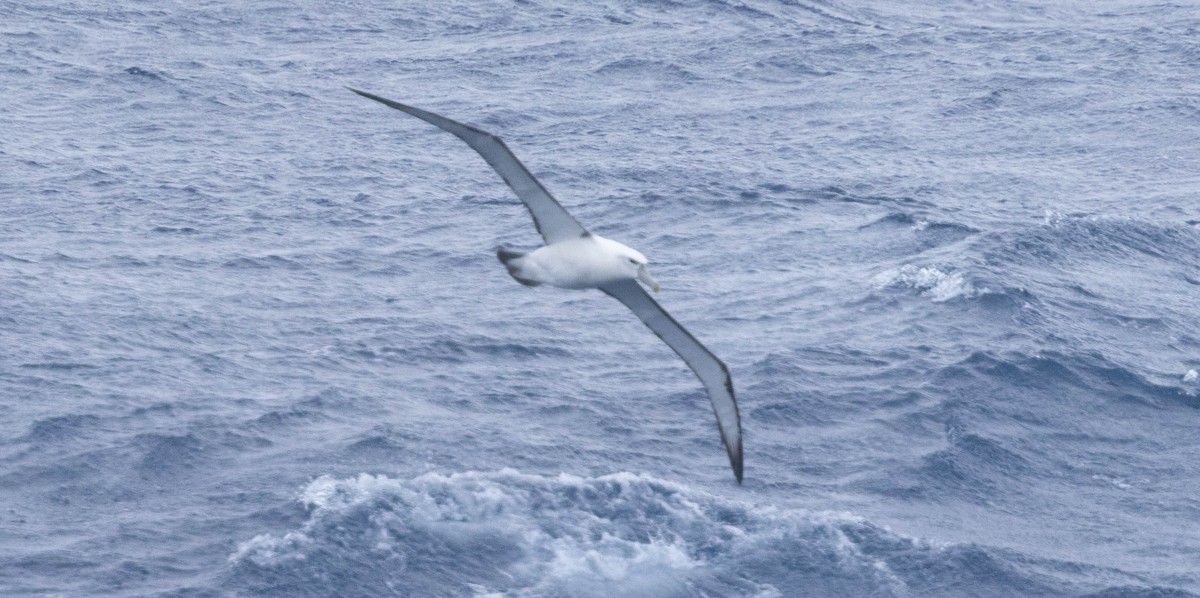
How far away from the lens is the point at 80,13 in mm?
86000

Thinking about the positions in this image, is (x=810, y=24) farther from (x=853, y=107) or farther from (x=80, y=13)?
(x=80, y=13)

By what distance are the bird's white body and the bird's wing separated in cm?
59

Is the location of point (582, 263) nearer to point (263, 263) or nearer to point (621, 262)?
point (621, 262)

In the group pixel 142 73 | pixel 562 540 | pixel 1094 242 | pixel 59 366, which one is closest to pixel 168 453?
pixel 59 366

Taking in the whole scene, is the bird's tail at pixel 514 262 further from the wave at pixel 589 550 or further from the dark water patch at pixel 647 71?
the dark water patch at pixel 647 71

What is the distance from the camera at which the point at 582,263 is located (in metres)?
29.4

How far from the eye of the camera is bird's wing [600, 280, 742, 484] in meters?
30.6

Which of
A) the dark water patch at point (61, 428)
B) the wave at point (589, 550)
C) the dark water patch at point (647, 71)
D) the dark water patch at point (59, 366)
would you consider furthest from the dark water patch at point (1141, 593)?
the dark water patch at point (647, 71)

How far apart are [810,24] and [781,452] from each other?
45231 millimetres

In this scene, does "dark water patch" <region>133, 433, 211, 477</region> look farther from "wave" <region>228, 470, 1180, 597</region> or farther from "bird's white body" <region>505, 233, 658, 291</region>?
"bird's white body" <region>505, 233, 658, 291</region>

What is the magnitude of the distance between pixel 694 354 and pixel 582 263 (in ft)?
10.9

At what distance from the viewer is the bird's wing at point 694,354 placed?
3065 centimetres

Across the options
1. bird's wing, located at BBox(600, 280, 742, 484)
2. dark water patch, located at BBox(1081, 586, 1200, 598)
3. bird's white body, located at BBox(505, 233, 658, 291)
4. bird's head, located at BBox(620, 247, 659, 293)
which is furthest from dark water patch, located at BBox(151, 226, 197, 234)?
bird's head, located at BBox(620, 247, 659, 293)

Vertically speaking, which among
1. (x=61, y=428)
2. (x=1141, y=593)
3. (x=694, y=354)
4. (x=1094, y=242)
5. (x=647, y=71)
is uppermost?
(x=694, y=354)
